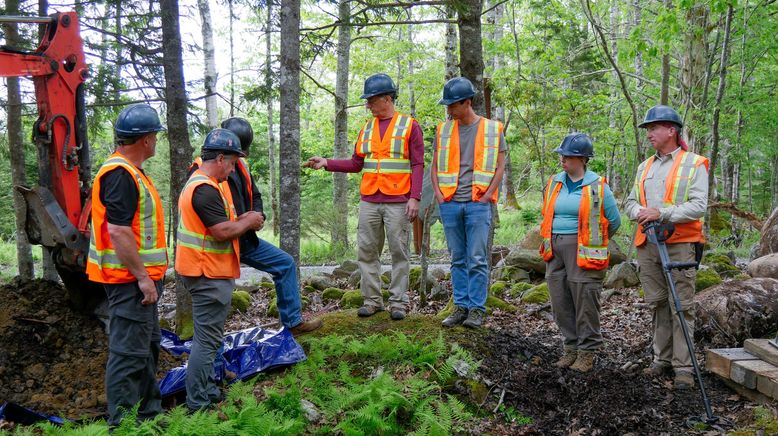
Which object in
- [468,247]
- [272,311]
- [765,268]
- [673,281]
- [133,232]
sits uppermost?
[133,232]

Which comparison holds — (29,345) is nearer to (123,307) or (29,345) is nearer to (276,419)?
(123,307)

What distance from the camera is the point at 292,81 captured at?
20.2 ft

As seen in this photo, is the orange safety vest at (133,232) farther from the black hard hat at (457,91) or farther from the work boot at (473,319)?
the work boot at (473,319)

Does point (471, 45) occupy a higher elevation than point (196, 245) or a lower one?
higher

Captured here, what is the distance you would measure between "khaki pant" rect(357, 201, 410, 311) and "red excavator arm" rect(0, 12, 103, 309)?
2725mm

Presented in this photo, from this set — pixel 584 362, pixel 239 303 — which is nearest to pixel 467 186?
pixel 584 362

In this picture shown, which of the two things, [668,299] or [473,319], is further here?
[473,319]

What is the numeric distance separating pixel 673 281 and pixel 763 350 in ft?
3.31

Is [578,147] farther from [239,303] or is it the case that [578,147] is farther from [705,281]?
[239,303]

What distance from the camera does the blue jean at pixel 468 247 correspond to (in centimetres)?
561

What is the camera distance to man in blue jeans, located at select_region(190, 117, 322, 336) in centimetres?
512

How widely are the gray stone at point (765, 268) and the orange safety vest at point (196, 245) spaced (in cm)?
733

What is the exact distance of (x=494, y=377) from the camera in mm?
5195

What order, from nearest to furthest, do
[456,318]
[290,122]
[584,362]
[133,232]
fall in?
[133,232]
[584,362]
[456,318]
[290,122]
